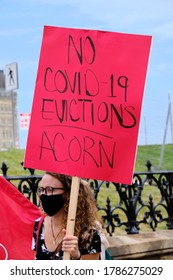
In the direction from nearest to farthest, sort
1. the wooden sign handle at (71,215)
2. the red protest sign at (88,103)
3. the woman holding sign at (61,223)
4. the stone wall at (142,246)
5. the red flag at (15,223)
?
the wooden sign handle at (71,215) → the red protest sign at (88,103) → the woman holding sign at (61,223) → the red flag at (15,223) → the stone wall at (142,246)

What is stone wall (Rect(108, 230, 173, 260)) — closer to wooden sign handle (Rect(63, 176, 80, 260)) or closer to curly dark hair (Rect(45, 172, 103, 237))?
curly dark hair (Rect(45, 172, 103, 237))

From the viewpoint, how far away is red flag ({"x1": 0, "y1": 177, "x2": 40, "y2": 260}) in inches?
153

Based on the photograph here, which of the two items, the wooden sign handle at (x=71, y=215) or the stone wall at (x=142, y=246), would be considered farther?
the stone wall at (x=142, y=246)

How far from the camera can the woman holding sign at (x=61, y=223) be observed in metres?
3.16

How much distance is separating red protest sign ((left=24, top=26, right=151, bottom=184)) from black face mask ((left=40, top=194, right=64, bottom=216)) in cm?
19

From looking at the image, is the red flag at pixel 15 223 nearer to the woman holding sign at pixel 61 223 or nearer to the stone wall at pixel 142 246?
the woman holding sign at pixel 61 223

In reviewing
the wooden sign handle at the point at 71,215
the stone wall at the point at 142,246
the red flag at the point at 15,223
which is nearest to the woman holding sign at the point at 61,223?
the wooden sign handle at the point at 71,215

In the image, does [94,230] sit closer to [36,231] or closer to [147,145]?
[36,231]

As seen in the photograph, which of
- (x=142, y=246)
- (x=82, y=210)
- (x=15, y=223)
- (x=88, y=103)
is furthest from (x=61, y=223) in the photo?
(x=142, y=246)

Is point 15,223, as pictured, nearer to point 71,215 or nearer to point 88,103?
point 71,215

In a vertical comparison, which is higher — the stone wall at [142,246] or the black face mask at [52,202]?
the black face mask at [52,202]

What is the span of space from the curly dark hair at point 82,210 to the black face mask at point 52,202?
33mm

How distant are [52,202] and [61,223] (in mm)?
143

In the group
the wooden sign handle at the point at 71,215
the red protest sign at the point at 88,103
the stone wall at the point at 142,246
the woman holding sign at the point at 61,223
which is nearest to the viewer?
the wooden sign handle at the point at 71,215
